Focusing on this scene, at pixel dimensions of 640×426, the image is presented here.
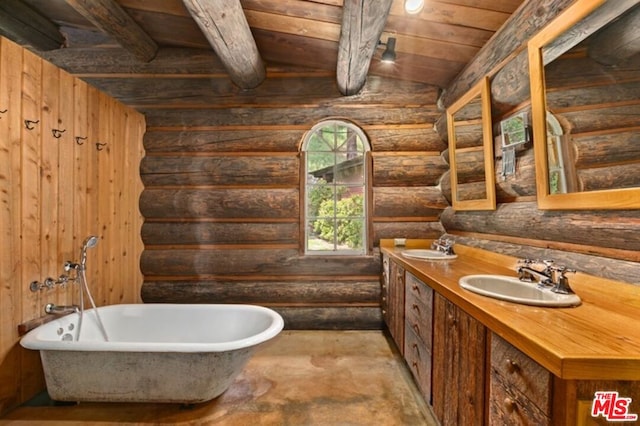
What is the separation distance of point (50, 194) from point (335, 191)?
244cm

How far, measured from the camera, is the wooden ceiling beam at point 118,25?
2.23 meters

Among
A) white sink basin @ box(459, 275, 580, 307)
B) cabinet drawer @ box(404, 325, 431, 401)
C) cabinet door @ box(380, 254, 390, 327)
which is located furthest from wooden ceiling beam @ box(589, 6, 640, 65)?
cabinet door @ box(380, 254, 390, 327)

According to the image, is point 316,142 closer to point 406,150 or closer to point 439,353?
point 406,150

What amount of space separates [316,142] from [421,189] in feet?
4.12

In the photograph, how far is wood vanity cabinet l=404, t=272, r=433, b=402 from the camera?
1707 mm

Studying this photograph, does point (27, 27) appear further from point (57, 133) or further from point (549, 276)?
point (549, 276)

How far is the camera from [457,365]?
4.48 ft

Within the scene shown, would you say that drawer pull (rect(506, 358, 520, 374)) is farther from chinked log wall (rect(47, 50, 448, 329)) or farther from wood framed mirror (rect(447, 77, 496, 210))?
chinked log wall (rect(47, 50, 448, 329))

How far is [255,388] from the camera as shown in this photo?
210 centimetres

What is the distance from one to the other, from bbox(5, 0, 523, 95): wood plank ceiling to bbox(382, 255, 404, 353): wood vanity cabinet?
178cm

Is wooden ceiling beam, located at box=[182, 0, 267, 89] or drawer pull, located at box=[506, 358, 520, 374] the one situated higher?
wooden ceiling beam, located at box=[182, 0, 267, 89]

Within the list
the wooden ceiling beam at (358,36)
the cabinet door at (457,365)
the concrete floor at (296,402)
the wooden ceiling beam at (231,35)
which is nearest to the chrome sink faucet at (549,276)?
the cabinet door at (457,365)

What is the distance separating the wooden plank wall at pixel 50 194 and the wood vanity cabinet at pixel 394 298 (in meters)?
2.61

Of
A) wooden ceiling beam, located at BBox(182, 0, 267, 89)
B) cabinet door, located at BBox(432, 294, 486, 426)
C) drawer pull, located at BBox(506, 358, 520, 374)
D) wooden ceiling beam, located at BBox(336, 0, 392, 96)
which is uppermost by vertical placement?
wooden ceiling beam, located at BBox(182, 0, 267, 89)
